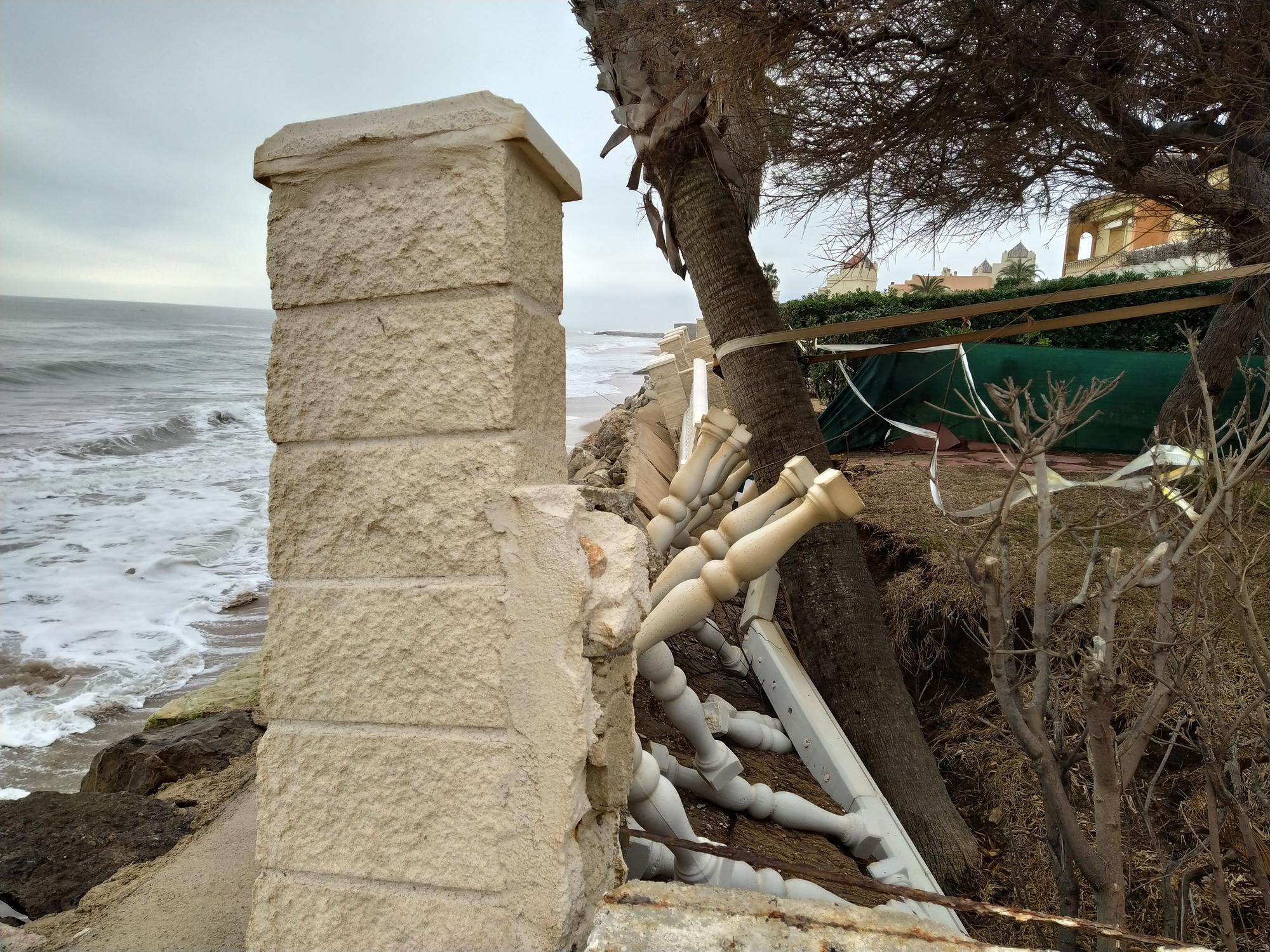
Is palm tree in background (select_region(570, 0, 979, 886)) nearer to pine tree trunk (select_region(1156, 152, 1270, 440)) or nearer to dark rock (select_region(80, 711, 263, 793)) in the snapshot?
pine tree trunk (select_region(1156, 152, 1270, 440))

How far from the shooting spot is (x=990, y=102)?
438cm

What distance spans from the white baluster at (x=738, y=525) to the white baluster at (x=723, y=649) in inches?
52.6

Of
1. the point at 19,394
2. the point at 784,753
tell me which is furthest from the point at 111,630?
the point at 19,394

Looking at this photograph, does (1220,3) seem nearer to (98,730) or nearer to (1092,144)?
(1092,144)

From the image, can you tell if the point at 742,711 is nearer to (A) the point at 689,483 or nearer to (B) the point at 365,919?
(A) the point at 689,483

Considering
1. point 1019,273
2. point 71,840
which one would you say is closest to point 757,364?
point 71,840

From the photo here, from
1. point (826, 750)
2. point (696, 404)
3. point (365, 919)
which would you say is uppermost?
point (696, 404)

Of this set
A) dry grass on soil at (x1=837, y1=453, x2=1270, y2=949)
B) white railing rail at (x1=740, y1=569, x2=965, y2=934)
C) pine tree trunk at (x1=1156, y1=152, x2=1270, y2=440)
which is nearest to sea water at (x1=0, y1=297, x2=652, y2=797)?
white railing rail at (x1=740, y1=569, x2=965, y2=934)

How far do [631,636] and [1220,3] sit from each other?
15.2ft

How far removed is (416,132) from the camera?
5.34 feet

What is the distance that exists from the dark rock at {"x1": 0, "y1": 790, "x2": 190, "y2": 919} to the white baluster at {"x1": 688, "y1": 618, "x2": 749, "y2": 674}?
7.28 feet

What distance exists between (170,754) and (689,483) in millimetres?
2280

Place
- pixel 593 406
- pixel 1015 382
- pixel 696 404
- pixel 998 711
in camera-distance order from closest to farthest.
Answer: pixel 998 711, pixel 696 404, pixel 1015 382, pixel 593 406

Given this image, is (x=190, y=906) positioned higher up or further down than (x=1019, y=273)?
further down
